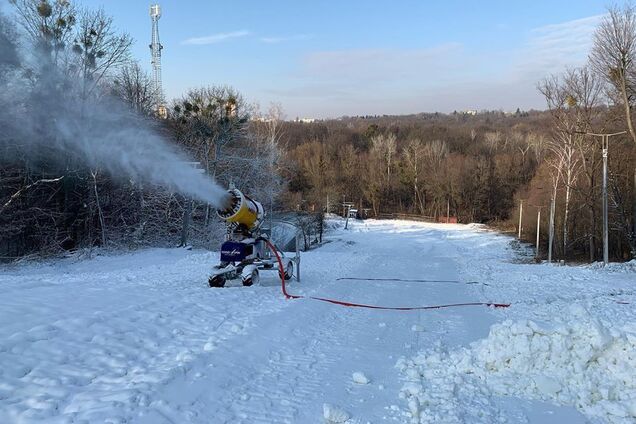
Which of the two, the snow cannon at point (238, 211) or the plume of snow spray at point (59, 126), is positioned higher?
the plume of snow spray at point (59, 126)

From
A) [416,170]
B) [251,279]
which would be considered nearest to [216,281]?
[251,279]

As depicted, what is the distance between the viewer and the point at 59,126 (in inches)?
795

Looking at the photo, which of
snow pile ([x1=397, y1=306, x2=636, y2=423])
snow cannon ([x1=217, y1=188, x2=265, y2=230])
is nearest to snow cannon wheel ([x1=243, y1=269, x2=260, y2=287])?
snow cannon ([x1=217, y1=188, x2=265, y2=230])

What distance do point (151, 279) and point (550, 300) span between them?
9443 millimetres

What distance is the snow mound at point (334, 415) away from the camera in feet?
15.8

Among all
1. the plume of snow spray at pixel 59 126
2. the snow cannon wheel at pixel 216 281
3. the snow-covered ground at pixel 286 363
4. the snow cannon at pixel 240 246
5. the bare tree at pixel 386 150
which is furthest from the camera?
the bare tree at pixel 386 150

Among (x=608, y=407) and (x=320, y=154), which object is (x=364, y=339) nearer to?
(x=608, y=407)

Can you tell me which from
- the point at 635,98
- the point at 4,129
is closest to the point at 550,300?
the point at 4,129

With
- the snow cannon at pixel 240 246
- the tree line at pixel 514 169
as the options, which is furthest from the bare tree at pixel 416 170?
the snow cannon at pixel 240 246

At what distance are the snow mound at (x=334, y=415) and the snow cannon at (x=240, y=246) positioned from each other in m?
6.48

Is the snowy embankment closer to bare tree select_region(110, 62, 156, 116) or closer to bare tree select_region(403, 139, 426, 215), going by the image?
bare tree select_region(110, 62, 156, 116)

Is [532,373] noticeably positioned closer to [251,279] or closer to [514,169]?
[251,279]

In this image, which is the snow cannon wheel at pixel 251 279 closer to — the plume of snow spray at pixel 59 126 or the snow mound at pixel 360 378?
the plume of snow spray at pixel 59 126

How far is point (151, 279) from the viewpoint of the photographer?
41.4ft
